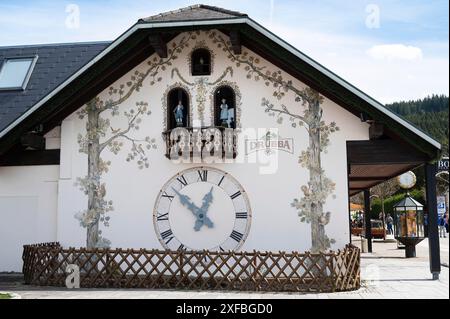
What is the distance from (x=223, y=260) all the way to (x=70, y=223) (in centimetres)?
501

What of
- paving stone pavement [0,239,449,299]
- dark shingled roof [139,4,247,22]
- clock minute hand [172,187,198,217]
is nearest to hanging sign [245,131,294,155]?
clock minute hand [172,187,198,217]

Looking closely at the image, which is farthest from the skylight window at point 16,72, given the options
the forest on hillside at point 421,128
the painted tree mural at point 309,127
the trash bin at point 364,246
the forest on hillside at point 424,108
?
the forest on hillside at point 424,108

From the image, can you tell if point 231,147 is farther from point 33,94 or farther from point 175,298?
point 33,94

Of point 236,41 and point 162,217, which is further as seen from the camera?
point 162,217

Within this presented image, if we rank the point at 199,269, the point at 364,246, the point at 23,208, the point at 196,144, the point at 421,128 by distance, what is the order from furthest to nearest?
1. the point at 421,128
2. the point at 364,246
3. the point at 23,208
4. the point at 196,144
5. the point at 199,269

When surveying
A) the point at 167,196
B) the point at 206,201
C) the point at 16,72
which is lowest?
the point at 206,201

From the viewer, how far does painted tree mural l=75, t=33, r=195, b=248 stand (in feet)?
52.1

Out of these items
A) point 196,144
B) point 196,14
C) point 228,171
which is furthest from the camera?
point 228,171

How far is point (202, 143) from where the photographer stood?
15094 millimetres

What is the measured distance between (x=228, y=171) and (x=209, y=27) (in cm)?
400

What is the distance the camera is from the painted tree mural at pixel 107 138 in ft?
52.1

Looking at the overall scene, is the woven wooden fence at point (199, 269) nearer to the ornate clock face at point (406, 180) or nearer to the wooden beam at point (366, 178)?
the wooden beam at point (366, 178)

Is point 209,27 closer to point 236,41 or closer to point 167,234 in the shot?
point 236,41

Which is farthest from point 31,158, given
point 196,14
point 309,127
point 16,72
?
point 309,127
